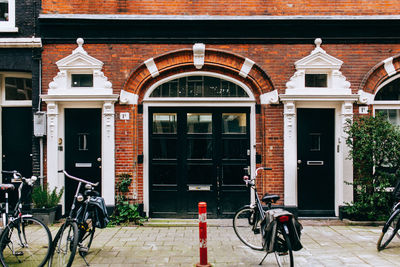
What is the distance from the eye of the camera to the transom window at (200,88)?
322 inches

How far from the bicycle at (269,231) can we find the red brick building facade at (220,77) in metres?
1.92

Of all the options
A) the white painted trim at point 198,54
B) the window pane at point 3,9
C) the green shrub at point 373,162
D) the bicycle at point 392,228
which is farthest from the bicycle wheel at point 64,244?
the window pane at point 3,9

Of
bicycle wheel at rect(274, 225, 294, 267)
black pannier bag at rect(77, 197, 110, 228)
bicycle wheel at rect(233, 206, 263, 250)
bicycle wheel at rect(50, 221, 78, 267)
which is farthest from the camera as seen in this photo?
bicycle wheel at rect(233, 206, 263, 250)

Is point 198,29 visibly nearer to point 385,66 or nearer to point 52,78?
point 52,78

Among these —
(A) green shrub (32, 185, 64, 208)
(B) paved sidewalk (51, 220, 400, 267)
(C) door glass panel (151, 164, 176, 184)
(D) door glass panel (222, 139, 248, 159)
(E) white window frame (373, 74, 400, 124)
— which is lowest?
(B) paved sidewalk (51, 220, 400, 267)

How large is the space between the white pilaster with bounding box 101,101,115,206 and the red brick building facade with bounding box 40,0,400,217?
22mm

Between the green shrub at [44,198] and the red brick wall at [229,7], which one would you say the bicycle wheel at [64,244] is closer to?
the green shrub at [44,198]

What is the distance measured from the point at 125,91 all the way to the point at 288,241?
499cm

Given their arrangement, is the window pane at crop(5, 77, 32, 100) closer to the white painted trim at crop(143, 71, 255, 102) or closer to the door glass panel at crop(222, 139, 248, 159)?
the white painted trim at crop(143, 71, 255, 102)

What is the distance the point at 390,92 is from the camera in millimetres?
8250

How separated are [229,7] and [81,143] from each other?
4596mm

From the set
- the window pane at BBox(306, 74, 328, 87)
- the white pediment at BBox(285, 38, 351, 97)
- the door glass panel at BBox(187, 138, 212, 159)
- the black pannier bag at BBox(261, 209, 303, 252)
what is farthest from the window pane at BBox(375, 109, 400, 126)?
the black pannier bag at BBox(261, 209, 303, 252)

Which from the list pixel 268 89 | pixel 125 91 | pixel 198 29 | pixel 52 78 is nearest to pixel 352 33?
pixel 268 89

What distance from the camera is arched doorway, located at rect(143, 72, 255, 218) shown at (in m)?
8.09
